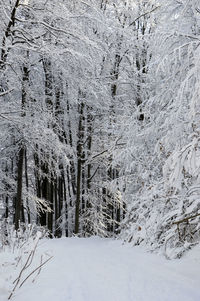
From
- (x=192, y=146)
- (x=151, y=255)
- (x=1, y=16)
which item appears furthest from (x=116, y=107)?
(x=192, y=146)

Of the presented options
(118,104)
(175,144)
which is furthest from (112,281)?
(118,104)

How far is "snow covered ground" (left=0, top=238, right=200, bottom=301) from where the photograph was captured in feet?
8.85

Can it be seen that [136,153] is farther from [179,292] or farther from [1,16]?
[179,292]

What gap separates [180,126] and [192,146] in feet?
6.28

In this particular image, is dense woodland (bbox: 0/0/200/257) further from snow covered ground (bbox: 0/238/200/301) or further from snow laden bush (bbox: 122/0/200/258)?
snow covered ground (bbox: 0/238/200/301)

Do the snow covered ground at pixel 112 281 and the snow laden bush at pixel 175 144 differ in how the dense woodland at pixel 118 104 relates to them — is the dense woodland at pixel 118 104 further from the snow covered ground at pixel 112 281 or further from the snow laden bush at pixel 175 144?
the snow covered ground at pixel 112 281

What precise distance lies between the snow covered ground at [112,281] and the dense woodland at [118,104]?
1.79 ft

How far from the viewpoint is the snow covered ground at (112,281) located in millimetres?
2697

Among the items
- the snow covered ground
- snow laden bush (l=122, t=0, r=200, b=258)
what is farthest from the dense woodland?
the snow covered ground

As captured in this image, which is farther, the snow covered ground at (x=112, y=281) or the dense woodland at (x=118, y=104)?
the dense woodland at (x=118, y=104)

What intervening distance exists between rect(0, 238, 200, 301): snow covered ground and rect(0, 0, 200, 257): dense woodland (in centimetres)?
55

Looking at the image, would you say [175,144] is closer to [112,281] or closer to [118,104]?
[112,281]

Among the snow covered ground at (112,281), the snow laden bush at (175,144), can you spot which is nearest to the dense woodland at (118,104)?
the snow laden bush at (175,144)

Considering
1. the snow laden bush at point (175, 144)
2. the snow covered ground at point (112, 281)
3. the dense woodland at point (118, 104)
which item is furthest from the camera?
the dense woodland at point (118, 104)
